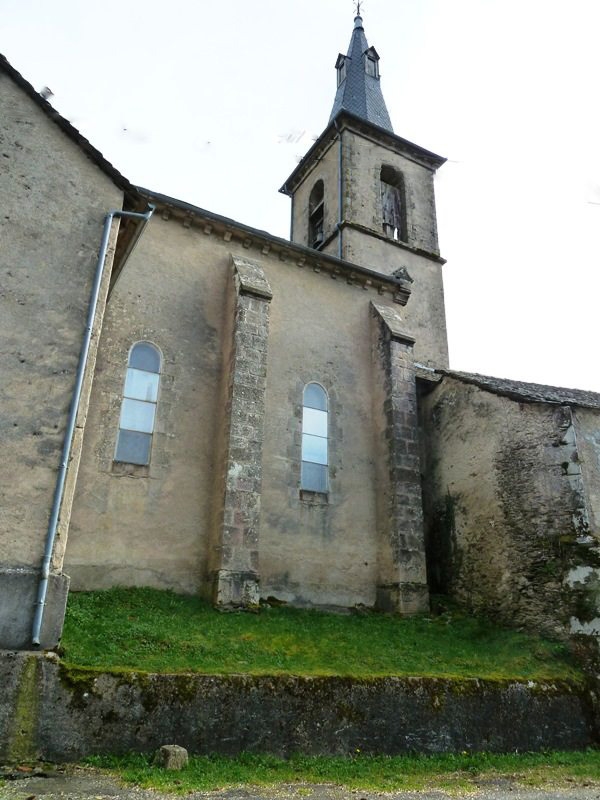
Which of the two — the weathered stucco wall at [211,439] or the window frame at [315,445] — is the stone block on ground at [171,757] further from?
the window frame at [315,445]

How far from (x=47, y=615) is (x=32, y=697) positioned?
33.2 inches

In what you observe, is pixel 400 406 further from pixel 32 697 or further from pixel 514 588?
pixel 32 697

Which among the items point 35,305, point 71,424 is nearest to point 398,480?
point 71,424

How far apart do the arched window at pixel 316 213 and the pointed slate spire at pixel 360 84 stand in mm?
2762

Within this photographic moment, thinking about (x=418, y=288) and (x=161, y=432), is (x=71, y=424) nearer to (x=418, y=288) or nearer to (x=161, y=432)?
(x=161, y=432)

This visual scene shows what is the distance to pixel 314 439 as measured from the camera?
1257 cm

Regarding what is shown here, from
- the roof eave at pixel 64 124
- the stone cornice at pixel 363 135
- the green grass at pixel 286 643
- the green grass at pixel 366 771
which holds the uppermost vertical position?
the stone cornice at pixel 363 135

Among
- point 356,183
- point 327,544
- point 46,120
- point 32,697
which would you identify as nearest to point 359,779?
point 32,697

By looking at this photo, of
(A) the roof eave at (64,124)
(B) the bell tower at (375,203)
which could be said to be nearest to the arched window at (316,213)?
(B) the bell tower at (375,203)

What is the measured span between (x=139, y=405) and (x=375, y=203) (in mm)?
13662

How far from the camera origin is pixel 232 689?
6.29 metres

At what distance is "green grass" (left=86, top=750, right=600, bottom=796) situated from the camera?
5.29 meters

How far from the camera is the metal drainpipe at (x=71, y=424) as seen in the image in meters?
6.00

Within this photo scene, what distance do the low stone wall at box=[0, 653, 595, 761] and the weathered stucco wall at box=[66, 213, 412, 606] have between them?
149 inches
